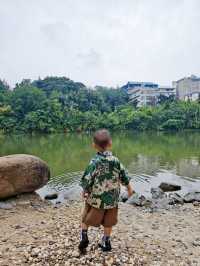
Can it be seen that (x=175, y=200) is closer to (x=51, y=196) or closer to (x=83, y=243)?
(x=51, y=196)

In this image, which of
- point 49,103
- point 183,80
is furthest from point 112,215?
point 183,80

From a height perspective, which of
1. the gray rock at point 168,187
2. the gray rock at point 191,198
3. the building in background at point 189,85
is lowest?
the gray rock at point 168,187

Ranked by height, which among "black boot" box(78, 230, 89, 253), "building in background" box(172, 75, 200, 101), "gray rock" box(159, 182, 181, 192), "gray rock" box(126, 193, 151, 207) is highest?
"building in background" box(172, 75, 200, 101)

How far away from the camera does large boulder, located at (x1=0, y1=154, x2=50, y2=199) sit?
25.8 feet

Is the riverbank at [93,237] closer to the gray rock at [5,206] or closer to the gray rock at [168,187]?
the gray rock at [5,206]

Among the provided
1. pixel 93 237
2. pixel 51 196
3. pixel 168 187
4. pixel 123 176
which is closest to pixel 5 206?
pixel 51 196

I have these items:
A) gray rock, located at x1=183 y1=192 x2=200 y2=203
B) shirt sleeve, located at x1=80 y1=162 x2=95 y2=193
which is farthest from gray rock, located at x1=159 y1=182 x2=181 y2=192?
shirt sleeve, located at x1=80 y1=162 x2=95 y2=193

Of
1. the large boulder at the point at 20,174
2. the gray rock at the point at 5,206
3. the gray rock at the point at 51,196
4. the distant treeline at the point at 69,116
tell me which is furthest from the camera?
the distant treeline at the point at 69,116

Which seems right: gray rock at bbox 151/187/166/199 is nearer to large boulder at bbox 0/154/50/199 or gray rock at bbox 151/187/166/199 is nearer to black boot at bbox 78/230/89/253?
large boulder at bbox 0/154/50/199

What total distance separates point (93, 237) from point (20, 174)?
3927 millimetres

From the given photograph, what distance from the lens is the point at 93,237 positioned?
4.79 meters

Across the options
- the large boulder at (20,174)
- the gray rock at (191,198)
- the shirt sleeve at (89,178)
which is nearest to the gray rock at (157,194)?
the gray rock at (191,198)

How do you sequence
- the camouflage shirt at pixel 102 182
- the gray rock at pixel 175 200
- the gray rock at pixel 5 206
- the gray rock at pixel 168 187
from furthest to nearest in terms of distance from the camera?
1. the gray rock at pixel 168 187
2. the gray rock at pixel 175 200
3. the gray rock at pixel 5 206
4. the camouflage shirt at pixel 102 182

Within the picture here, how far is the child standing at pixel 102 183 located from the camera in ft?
13.1
